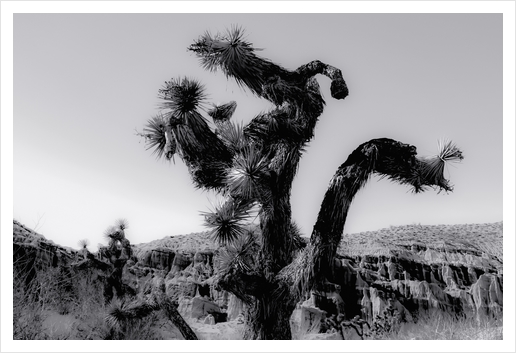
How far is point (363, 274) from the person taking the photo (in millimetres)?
15180

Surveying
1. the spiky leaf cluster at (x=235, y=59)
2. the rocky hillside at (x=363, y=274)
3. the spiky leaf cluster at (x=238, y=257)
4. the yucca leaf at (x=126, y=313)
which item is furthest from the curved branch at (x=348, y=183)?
the rocky hillside at (x=363, y=274)

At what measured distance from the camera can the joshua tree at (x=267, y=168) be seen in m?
4.80

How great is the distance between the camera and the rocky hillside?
34.9ft

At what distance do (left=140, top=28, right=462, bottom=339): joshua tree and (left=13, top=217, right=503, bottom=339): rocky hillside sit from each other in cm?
416

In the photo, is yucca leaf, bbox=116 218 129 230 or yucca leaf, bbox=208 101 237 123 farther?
yucca leaf, bbox=116 218 129 230

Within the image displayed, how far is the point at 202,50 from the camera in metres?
5.43

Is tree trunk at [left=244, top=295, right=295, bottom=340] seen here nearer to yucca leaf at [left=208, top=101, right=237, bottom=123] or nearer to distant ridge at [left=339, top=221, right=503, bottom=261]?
yucca leaf at [left=208, top=101, right=237, bottom=123]

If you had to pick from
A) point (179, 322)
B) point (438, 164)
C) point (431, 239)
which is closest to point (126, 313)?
point (179, 322)

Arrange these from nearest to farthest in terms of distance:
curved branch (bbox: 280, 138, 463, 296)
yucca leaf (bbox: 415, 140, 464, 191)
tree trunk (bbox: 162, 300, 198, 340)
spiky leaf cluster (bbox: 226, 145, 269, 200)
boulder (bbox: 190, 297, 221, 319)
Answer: spiky leaf cluster (bbox: 226, 145, 269, 200)
curved branch (bbox: 280, 138, 463, 296)
yucca leaf (bbox: 415, 140, 464, 191)
tree trunk (bbox: 162, 300, 198, 340)
boulder (bbox: 190, 297, 221, 319)

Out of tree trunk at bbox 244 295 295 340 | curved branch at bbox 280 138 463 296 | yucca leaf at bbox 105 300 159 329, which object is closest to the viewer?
curved branch at bbox 280 138 463 296

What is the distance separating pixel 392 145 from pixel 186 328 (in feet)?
13.5

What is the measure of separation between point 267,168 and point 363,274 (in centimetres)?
1115

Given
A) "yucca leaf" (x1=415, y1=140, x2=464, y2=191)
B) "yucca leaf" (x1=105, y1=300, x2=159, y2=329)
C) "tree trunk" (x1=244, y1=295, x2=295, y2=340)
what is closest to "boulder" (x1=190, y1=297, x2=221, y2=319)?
"yucca leaf" (x1=105, y1=300, x2=159, y2=329)

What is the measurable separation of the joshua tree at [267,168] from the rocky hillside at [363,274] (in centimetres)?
416
